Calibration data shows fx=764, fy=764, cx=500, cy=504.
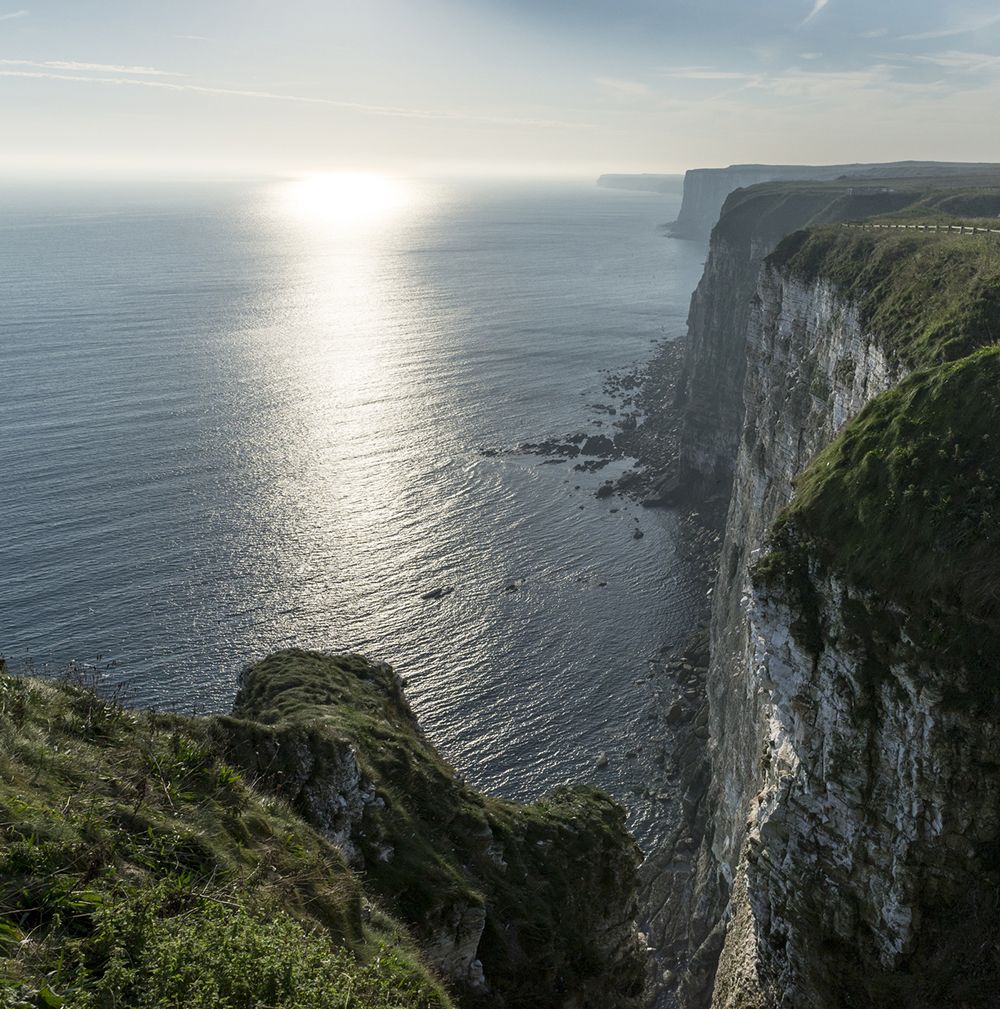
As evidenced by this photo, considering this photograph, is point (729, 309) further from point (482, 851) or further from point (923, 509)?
point (482, 851)

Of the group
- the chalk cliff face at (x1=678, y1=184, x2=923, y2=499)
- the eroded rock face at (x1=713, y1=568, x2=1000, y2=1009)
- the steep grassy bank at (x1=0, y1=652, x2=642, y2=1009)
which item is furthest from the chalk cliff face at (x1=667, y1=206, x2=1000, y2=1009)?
the chalk cliff face at (x1=678, y1=184, x2=923, y2=499)

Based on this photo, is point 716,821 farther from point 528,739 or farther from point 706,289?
point 706,289

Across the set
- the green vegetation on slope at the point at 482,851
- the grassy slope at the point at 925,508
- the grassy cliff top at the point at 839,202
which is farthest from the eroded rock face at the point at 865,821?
the grassy cliff top at the point at 839,202

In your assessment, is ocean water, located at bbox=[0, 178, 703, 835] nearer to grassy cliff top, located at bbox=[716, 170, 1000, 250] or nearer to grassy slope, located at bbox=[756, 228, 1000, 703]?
grassy slope, located at bbox=[756, 228, 1000, 703]

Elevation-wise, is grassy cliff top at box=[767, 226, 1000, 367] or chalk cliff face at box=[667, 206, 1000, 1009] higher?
grassy cliff top at box=[767, 226, 1000, 367]

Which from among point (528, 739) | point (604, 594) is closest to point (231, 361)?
point (604, 594)

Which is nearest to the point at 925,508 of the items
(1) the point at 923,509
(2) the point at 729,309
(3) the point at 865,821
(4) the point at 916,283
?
(1) the point at 923,509
